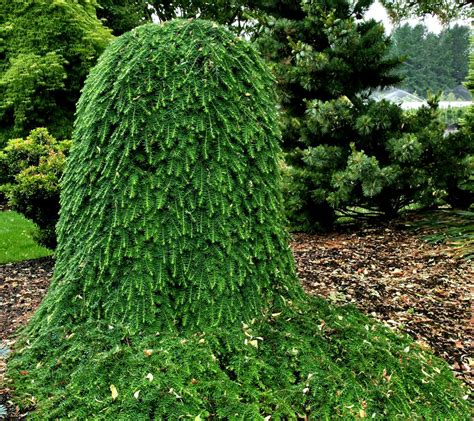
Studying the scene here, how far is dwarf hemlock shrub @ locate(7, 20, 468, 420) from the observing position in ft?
7.92

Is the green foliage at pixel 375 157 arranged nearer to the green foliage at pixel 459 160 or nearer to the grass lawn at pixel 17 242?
the green foliage at pixel 459 160

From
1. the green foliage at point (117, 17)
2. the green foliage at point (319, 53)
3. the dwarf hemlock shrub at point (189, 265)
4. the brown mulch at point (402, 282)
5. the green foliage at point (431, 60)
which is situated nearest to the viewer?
the dwarf hemlock shrub at point (189, 265)

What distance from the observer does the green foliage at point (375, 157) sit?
577 cm

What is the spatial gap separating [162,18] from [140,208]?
58.1ft

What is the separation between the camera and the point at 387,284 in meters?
4.45

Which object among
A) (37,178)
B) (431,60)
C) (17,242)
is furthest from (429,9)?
(431,60)

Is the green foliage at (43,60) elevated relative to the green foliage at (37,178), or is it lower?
elevated

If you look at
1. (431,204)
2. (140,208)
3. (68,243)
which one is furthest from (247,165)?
(431,204)

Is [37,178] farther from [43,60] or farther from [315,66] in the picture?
[43,60]

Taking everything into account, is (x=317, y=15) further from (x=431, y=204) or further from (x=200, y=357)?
(x=200, y=357)

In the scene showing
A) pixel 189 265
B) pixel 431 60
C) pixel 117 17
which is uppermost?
pixel 431 60

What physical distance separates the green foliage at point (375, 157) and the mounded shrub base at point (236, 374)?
3.23 m

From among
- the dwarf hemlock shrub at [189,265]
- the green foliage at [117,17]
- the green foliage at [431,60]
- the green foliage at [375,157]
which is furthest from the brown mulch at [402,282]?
the green foliage at [431,60]

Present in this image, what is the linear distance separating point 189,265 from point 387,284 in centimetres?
251
